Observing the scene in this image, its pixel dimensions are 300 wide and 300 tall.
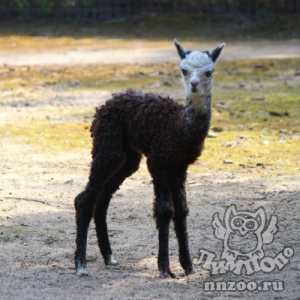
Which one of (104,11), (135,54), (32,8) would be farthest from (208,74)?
(32,8)

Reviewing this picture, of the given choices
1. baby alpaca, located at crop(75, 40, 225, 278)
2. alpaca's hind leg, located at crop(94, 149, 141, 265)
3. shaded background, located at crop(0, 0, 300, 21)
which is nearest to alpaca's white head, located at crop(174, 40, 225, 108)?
baby alpaca, located at crop(75, 40, 225, 278)

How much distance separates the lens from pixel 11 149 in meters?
11.7

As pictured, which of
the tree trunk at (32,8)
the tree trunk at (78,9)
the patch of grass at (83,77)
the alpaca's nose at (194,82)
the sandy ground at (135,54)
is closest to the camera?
the alpaca's nose at (194,82)

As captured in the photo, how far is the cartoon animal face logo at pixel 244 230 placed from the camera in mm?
7270

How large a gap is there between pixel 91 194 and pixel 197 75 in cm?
134

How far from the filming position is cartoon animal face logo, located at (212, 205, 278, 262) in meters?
7.27

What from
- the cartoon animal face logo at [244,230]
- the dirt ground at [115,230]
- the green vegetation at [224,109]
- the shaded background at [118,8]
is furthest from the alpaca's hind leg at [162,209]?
the shaded background at [118,8]

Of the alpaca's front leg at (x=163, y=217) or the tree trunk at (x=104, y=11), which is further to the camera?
the tree trunk at (x=104, y=11)

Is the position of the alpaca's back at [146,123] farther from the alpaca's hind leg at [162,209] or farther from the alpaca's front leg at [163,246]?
the alpaca's front leg at [163,246]

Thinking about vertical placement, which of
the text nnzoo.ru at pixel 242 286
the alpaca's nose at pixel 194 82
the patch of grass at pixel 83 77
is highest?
the alpaca's nose at pixel 194 82

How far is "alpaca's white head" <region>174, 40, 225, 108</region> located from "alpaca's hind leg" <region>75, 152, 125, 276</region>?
837 millimetres

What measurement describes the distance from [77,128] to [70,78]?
215 inches

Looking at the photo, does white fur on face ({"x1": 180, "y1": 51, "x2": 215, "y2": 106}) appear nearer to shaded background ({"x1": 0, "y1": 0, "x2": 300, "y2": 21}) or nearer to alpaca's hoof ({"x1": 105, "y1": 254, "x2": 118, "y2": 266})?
alpaca's hoof ({"x1": 105, "y1": 254, "x2": 118, "y2": 266})

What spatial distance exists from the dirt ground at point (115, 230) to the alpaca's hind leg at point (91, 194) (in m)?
0.18
